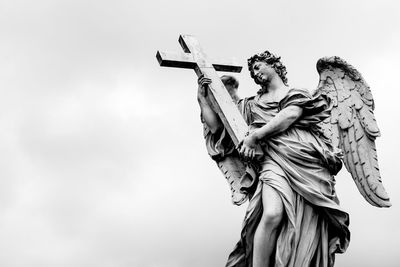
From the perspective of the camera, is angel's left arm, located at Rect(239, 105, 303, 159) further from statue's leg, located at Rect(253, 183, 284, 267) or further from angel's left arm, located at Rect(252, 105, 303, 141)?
statue's leg, located at Rect(253, 183, 284, 267)

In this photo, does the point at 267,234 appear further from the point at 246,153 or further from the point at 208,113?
the point at 208,113

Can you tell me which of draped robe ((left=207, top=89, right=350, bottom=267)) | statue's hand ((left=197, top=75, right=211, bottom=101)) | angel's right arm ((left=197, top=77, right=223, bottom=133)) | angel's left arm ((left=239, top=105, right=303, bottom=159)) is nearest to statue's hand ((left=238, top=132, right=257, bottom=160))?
angel's left arm ((left=239, top=105, right=303, bottom=159))

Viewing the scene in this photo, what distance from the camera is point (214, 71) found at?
432 inches

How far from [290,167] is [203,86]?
1776 millimetres

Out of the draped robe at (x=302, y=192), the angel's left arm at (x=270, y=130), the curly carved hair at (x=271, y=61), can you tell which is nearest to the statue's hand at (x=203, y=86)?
the curly carved hair at (x=271, y=61)

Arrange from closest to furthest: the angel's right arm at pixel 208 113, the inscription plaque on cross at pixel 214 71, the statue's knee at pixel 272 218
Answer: the statue's knee at pixel 272 218, the inscription plaque on cross at pixel 214 71, the angel's right arm at pixel 208 113

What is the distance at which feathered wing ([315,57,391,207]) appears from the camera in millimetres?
10477

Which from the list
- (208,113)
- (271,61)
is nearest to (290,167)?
(271,61)

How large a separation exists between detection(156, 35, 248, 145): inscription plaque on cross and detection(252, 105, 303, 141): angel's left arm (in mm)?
447

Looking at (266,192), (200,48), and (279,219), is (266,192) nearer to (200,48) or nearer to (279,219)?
(279,219)

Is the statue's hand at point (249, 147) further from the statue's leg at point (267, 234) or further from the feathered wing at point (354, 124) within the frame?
the feathered wing at point (354, 124)

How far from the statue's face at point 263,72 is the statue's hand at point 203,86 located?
67 centimetres

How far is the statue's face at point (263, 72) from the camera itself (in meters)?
10.3

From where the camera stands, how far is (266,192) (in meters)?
9.43
